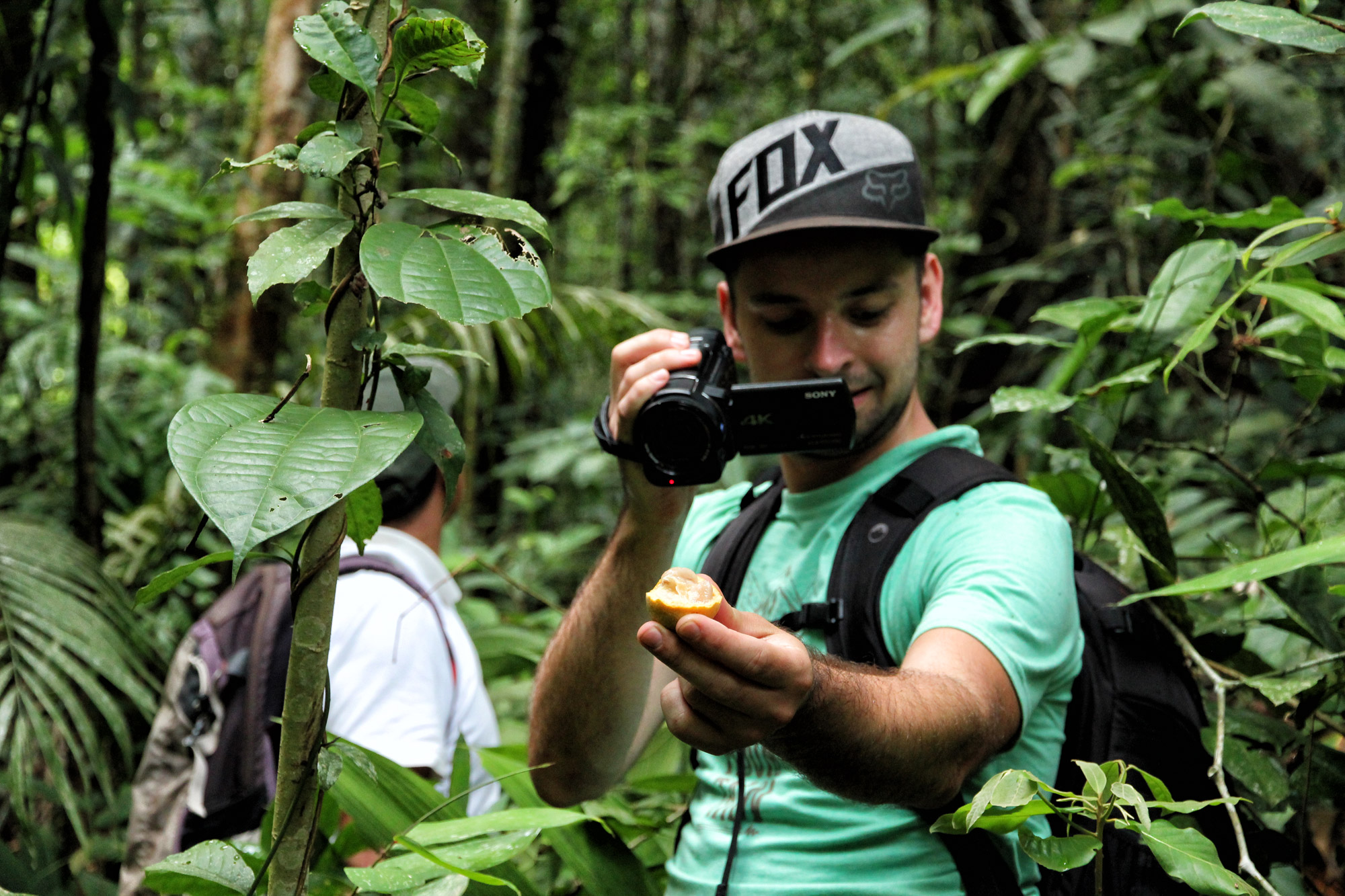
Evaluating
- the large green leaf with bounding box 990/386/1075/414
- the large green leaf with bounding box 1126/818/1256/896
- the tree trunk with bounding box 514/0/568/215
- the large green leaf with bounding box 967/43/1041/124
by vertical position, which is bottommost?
the large green leaf with bounding box 1126/818/1256/896

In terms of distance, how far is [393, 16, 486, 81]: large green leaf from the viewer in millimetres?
836

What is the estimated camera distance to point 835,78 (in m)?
6.62

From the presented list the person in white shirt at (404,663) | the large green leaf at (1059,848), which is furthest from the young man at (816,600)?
the person in white shirt at (404,663)

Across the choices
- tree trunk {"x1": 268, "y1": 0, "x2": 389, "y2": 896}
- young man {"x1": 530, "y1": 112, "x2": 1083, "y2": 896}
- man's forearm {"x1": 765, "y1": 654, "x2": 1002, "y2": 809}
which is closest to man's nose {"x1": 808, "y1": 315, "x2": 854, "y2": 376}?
young man {"x1": 530, "y1": 112, "x2": 1083, "y2": 896}

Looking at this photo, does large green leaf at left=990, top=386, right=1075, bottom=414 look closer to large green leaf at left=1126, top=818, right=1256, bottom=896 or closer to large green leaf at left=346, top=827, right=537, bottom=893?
large green leaf at left=1126, top=818, right=1256, bottom=896

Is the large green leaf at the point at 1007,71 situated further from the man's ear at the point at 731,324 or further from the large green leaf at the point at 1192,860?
the large green leaf at the point at 1192,860

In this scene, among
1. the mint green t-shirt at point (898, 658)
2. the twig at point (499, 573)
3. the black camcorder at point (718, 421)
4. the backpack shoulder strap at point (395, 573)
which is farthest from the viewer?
the backpack shoulder strap at point (395, 573)

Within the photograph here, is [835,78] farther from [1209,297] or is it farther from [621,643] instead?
[621,643]

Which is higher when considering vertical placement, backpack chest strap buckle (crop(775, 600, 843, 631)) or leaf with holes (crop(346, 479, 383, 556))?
leaf with holes (crop(346, 479, 383, 556))

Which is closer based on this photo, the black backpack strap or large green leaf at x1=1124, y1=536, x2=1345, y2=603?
large green leaf at x1=1124, y1=536, x2=1345, y2=603

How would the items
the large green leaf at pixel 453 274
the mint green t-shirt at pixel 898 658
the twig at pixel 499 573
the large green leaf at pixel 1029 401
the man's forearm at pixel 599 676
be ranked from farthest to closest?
the twig at pixel 499 573, the large green leaf at pixel 1029 401, the man's forearm at pixel 599 676, the mint green t-shirt at pixel 898 658, the large green leaf at pixel 453 274

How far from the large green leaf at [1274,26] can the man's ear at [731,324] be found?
0.85 m

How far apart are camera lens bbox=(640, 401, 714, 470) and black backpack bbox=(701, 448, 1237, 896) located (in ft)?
0.84

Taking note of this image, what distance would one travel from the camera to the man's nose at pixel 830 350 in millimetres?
1607
